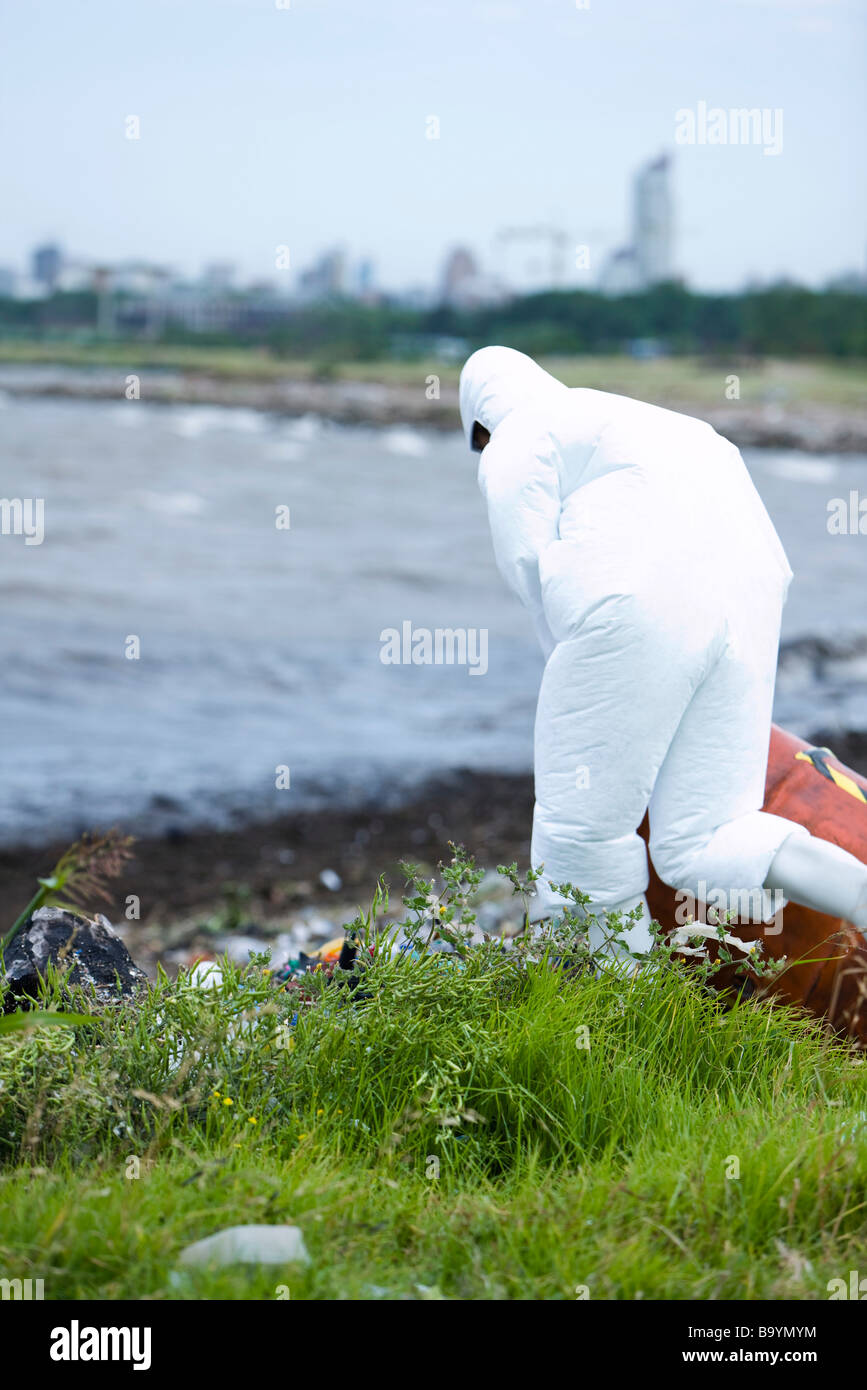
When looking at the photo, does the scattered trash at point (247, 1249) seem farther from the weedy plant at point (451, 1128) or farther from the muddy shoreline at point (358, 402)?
the muddy shoreline at point (358, 402)

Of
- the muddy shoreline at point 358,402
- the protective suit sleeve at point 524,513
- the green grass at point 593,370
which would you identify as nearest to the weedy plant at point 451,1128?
the protective suit sleeve at point 524,513

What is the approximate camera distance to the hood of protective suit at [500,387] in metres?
3.57

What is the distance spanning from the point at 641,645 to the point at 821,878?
718 mm

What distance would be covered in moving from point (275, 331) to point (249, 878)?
141ft

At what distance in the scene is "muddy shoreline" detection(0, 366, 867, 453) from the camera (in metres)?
36.8

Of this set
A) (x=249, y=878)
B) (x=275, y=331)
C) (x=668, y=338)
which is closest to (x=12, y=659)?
(x=249, y=878)

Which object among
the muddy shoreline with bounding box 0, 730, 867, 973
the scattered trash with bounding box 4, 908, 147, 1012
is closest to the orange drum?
the scattered trash with bounding box 4, 908, 147, 1012

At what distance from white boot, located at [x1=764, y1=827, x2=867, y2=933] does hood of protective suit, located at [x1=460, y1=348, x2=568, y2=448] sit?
1.37m

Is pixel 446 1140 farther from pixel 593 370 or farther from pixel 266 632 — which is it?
pixel 593 370

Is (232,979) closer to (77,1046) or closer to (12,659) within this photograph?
(77,1046)

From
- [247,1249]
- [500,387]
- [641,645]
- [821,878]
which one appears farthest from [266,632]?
[247,1249]

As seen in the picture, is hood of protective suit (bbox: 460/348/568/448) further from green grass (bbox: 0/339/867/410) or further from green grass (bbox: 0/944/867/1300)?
green grass (bbox: 0/339/867/410)

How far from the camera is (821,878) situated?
309 centimetres

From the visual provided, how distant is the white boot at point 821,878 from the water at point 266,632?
2.59 ft
